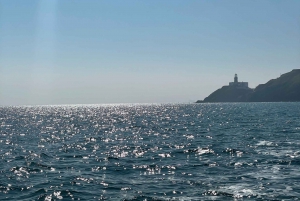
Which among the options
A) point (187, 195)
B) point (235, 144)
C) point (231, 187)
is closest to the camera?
point (187, 195)

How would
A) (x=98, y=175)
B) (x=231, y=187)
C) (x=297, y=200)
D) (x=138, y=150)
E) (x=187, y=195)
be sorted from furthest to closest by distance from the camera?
(x=138, y=150) < (x=98, y=175) < (x=231, y=187) < (x=187, y=195) < (x=297, y=200)

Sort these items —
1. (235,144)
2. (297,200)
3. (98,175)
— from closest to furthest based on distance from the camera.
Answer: (297,200) < (98,175) < (235,144)

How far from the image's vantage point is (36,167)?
38.8 m

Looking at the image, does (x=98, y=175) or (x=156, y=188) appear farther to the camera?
Result: (x=98, y=175)

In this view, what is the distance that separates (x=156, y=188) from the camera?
28922mm

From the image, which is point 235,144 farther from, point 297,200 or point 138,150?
point 297,200

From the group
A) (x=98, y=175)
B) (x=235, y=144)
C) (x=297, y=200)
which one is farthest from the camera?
(x=235, y=144)

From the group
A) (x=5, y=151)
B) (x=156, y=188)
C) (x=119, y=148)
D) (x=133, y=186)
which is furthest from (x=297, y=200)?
(x=5, y=151)

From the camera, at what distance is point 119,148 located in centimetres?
5434

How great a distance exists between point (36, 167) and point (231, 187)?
74.3 feet

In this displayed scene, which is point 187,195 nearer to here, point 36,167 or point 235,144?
point 36,167

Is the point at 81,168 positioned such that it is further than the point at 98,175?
Yes

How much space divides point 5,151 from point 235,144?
37.1 m

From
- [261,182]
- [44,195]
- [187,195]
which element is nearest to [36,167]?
[44,195]
